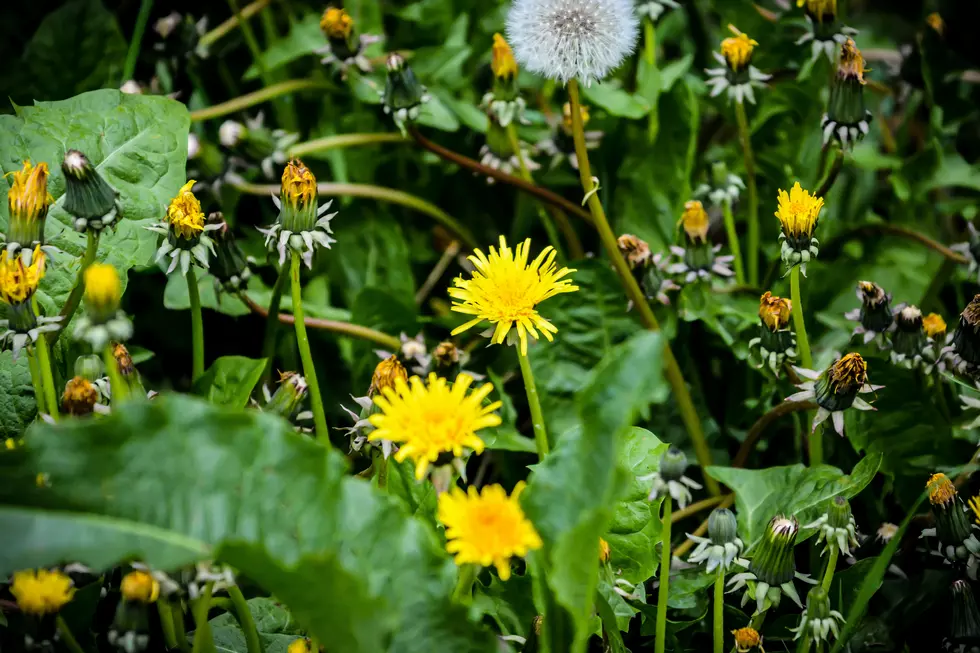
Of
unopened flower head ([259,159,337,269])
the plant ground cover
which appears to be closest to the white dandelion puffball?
the plant ground cover

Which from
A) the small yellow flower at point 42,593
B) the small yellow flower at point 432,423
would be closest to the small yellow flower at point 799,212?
the small yellow flower at point 432,423

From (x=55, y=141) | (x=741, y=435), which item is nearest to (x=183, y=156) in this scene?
(x=55, y=141)

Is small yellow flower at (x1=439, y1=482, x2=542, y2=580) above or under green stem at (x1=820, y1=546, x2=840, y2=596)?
above

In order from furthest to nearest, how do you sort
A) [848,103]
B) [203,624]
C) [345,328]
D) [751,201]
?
[751,201] → [345,328] → [848,103] → [203,624]

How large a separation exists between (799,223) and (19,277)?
0.74 metres

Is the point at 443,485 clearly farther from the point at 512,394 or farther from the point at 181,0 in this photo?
the point at 181,0

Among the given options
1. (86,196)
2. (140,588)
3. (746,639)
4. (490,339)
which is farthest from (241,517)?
(490,339)

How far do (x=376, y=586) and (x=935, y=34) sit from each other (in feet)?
4.11

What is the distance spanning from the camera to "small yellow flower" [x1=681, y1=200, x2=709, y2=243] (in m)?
1.06

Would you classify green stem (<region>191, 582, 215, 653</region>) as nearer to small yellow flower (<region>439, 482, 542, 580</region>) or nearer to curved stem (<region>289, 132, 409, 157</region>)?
small yellow flower (<region>439, 482, 542, 580</region>)

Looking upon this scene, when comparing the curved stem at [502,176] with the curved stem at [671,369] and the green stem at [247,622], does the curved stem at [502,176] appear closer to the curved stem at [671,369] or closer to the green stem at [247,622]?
the curved stem at [671,369]

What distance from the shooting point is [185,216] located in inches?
34.0

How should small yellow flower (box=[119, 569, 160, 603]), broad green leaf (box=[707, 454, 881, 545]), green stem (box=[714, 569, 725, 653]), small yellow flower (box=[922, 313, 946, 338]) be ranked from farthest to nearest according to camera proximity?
small yellow flower (box=[922, 313, 946, 338]), broad green leaf (box=[707, 454, 881, 545]), green stem (box=[714, 569, 725, 653]), small yellow flower (box=[119, 569, 160, 603])

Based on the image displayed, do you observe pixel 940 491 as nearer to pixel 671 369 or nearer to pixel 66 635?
pixel 671 369
